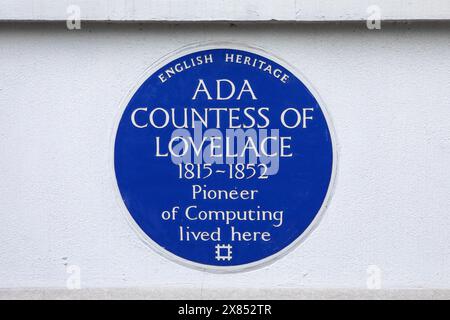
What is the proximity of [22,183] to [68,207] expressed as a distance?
317 mm

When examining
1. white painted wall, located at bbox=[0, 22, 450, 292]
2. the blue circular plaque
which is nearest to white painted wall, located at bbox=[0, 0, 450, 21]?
white painted wall, located at bbox=[0, 22, 450, 292]

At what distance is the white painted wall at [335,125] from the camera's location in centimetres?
423

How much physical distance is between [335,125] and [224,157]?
705mm

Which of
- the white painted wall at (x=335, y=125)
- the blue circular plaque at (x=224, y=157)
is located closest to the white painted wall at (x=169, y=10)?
the white painted wall at (x=335, y=125)

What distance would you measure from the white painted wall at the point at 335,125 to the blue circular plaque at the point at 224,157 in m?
0.09

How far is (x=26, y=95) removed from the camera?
4.28 m

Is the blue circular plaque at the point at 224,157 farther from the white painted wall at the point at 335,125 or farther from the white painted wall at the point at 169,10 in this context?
the white painted wall at the point at 169,10

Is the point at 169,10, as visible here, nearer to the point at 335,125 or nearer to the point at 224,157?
the point at 224,157

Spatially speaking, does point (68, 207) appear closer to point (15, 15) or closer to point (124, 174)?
point (124, 174)

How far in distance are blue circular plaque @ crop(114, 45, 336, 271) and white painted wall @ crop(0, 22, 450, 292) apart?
0.09 m

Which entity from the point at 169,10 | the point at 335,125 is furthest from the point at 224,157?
the point at 169,10

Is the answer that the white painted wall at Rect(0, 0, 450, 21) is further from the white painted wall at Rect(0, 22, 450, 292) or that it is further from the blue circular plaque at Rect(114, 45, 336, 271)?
the blue circular plaque at Rect(114, 45, 336, 271)
